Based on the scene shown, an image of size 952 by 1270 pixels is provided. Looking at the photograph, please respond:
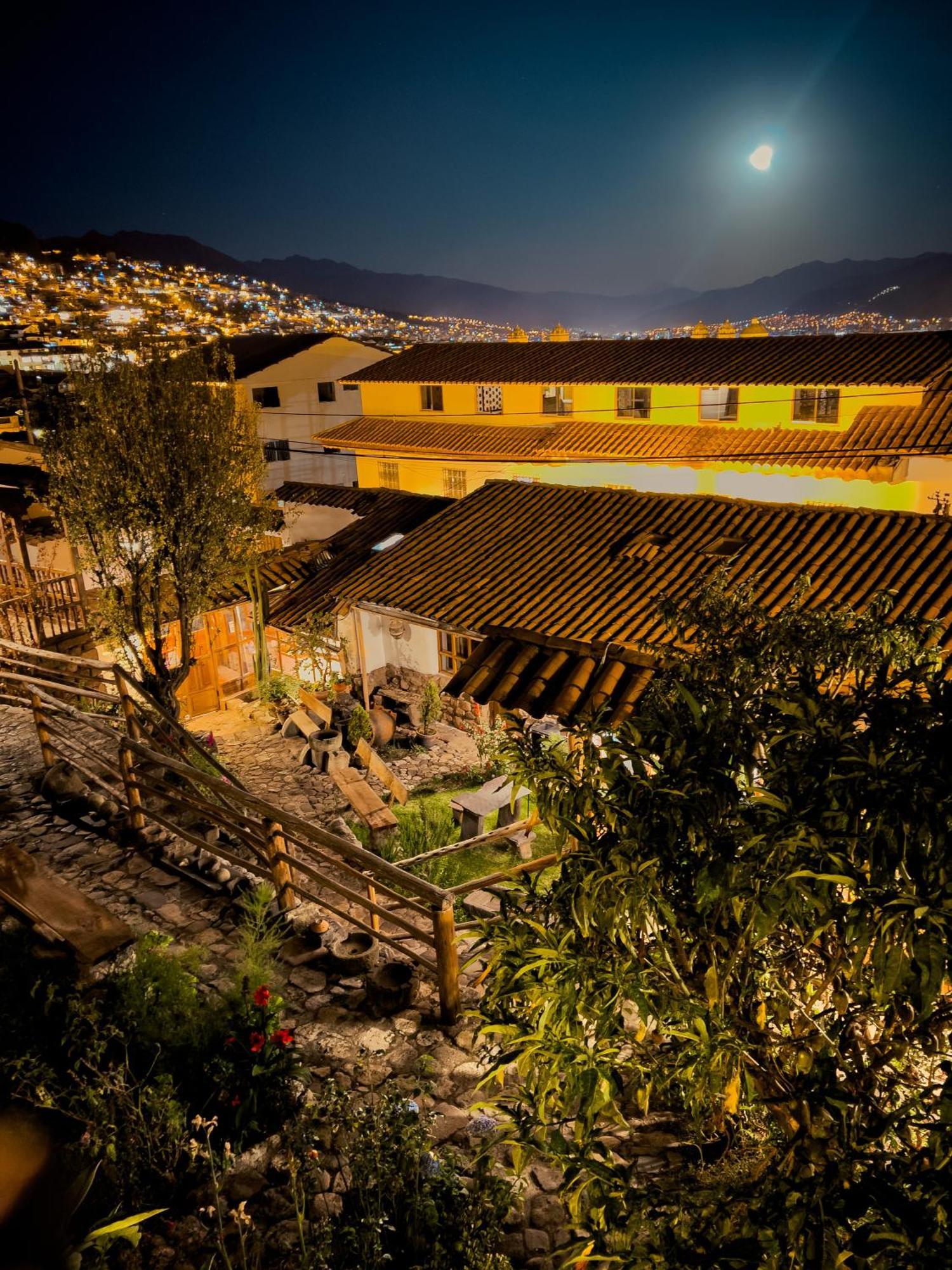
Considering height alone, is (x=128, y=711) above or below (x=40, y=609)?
above

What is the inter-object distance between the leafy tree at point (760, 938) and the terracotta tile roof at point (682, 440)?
19.2 meters

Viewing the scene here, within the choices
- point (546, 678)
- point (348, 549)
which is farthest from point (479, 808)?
point (348, 549)

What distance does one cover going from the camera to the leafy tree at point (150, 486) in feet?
41.5

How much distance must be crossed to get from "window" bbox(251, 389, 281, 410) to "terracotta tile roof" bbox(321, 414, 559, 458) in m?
5.00

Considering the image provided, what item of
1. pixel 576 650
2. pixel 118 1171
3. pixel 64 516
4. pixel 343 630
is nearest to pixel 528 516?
pixel 343 630

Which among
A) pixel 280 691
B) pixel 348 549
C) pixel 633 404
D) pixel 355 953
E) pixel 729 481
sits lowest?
pixel 280 691

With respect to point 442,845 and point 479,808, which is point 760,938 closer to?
point 479,808

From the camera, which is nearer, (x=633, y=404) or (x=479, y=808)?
(x=479, y=808)

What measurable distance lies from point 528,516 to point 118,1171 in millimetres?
13832

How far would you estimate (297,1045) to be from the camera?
5.50 meters

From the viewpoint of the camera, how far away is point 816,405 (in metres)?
23.7

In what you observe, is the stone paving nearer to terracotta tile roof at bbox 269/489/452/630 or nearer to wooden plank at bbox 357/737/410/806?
wooden plank at bbox 357/737/410/806

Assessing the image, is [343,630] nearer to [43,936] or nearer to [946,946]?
[43,936]

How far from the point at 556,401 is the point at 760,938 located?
1114 inches
